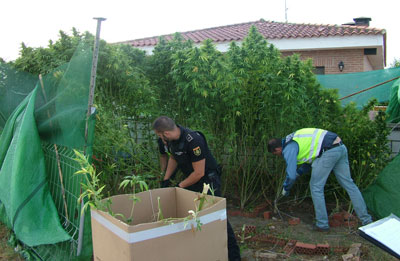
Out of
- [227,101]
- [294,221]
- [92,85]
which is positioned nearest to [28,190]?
[92,85]

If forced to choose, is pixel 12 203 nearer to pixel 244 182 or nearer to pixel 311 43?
pixel 244 182

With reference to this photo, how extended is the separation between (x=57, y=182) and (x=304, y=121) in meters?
3.18

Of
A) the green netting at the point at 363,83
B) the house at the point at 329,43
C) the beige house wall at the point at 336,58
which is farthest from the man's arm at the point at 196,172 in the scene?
the beige house wall at the point at 336,58

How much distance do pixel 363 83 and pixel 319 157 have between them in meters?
3.82

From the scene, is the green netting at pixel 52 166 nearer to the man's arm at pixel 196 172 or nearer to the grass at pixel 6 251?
the grass at pixel 6 251

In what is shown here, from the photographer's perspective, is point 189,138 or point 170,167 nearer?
point 189,138

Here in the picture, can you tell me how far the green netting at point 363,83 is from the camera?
7.10m

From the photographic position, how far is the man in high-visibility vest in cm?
414

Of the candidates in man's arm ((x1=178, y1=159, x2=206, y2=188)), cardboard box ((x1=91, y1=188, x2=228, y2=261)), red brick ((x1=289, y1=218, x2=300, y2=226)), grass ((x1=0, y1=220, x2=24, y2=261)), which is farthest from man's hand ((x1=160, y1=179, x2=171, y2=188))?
red brick ((x1=289, y1=218, x2=300, y2=226))

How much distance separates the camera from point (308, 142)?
415 cm

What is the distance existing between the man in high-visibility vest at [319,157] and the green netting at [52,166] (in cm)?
227

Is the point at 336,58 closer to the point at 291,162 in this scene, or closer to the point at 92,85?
the point at 291,162

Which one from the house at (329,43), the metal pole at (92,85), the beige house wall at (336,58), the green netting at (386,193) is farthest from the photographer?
the beige house wall at (336,58)

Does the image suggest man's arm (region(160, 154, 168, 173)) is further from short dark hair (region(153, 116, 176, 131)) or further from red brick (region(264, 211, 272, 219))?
red brick (region(264, 211, 272, 219))
